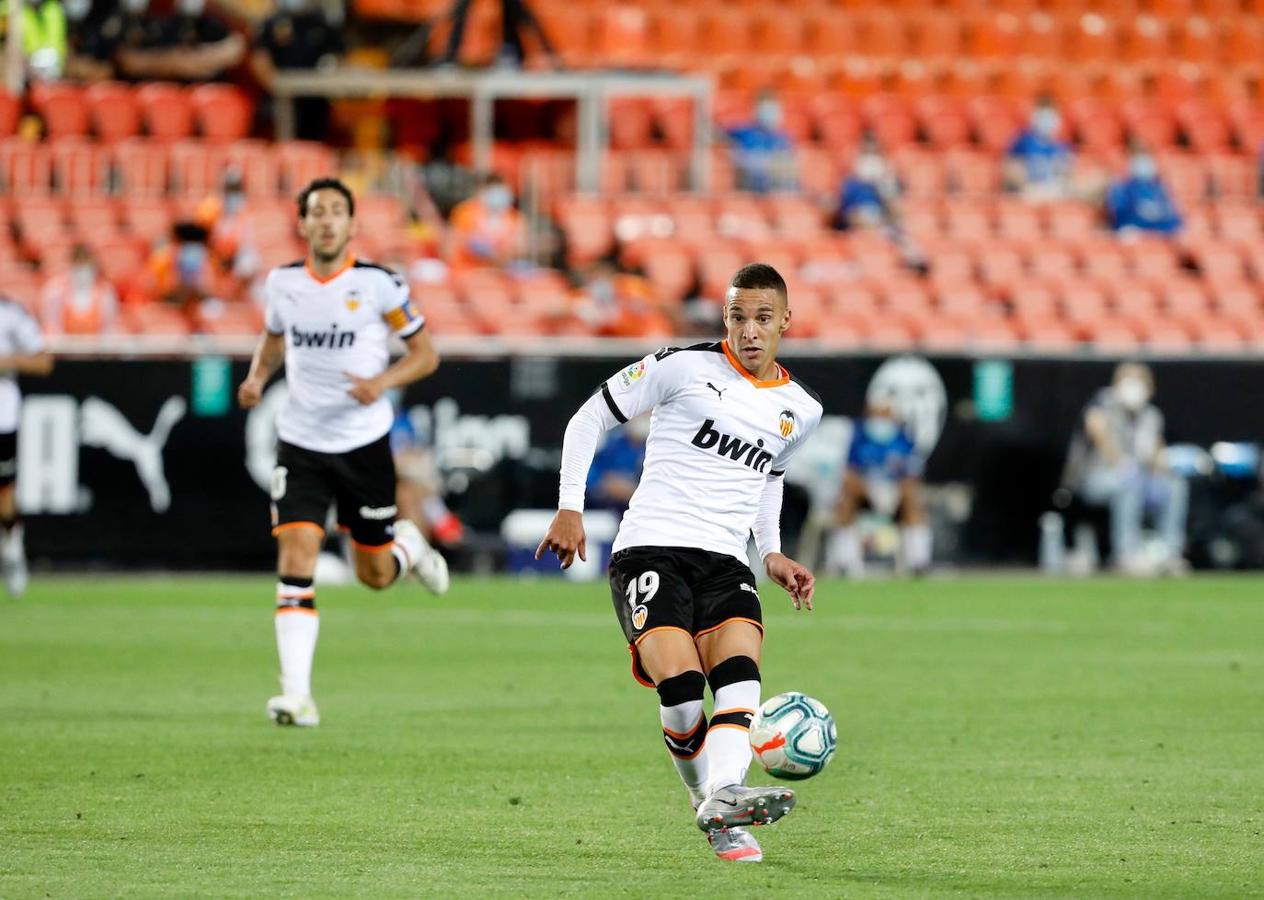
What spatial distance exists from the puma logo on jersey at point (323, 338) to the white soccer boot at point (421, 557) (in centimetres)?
132

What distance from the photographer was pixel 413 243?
23.7m

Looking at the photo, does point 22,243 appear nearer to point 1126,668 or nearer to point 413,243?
point 413,243

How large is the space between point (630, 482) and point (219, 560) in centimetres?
378

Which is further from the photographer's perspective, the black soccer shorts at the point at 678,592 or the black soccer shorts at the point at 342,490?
the black soccer shorts at the point at 342,490

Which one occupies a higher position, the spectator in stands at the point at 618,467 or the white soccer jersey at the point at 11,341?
the white soccer jersey at the point at 11,341

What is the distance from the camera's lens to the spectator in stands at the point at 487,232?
23.7m

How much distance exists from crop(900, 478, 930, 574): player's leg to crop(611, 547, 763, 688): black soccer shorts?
45.3ft

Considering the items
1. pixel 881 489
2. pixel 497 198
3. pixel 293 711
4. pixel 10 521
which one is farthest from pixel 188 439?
pixel 293 711

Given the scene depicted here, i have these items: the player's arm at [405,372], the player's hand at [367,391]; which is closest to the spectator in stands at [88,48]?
the player's arm at [405,372]

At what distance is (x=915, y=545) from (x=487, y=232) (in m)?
6.00

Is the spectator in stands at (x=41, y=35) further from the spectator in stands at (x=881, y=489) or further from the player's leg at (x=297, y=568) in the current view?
the player's leg at (x=297, y=568)

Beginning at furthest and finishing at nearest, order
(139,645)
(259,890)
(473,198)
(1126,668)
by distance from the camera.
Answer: (473,198) < (139,645) < (1126,668) < (259,890)

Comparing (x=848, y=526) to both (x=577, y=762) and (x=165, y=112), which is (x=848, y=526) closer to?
(x=165, y=112)

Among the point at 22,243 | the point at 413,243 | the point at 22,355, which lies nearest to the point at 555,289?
the point at 413,243
